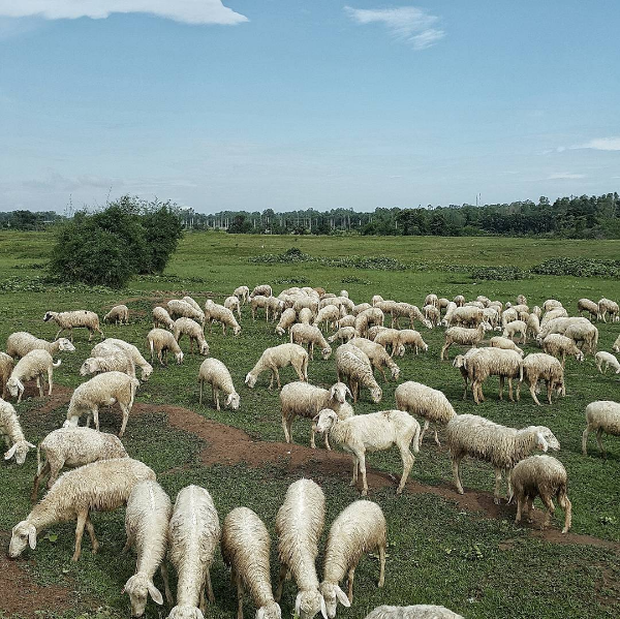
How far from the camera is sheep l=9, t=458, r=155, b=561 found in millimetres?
7965

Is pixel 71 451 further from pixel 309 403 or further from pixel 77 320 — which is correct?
pixel 77 320

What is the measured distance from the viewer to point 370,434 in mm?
10578

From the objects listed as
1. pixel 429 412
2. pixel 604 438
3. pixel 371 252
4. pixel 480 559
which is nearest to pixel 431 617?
pixel 480 559

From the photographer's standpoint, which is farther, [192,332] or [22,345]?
[192,332]

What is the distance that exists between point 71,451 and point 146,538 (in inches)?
126

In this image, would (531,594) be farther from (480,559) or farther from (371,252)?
(371,252)

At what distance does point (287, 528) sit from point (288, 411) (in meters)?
5.24

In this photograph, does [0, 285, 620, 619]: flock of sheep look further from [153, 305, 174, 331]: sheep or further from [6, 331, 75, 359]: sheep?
[153, 305, 174, 331]: sheep

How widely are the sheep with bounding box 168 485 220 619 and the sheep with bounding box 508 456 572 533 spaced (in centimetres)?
A: 487

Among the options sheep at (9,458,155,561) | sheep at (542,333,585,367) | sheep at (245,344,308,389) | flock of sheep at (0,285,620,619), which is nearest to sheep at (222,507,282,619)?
flock of sheep at (0,285,620,619)

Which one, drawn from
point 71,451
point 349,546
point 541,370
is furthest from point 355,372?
point 349,546

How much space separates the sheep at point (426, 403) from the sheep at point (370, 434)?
5.45 feet

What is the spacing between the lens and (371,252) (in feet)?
229

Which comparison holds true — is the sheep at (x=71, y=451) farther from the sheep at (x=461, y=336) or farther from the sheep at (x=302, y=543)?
the sheep at (x=461, y=336)
